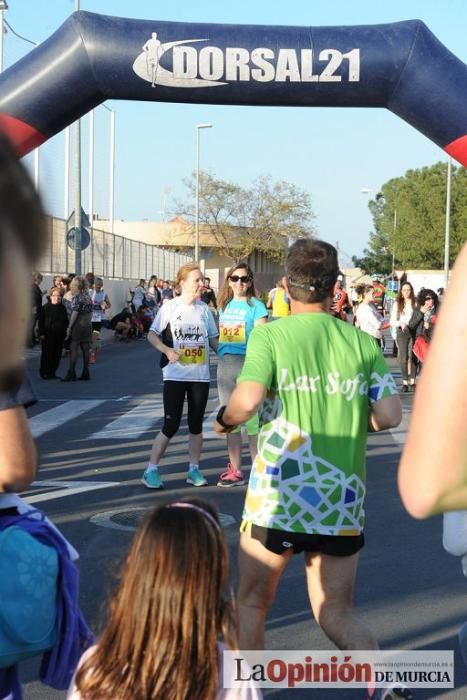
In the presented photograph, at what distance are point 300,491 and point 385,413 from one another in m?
0.44

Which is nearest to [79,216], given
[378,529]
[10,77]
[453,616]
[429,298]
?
[429,298]

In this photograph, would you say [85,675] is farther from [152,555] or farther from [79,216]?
[79,216]

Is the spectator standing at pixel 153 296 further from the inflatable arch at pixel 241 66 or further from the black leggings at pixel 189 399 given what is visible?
the black leggings at pixel 189 399

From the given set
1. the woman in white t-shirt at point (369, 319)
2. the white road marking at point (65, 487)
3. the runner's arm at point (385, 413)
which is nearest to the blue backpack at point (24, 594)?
the runner's arm at point (385, 413)

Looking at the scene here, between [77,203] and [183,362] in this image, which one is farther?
[77,203]

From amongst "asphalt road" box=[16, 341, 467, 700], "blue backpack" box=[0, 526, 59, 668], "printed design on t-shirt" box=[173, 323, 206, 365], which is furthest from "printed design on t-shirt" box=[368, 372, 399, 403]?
"printed design on t-shirt" box=[173, 323, 206, 365]

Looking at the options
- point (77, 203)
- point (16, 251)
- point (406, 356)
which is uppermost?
point (77, 203)

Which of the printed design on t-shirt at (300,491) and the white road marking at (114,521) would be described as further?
the white road marking at (114,521)

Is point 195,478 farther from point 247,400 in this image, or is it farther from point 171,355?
point 247,400

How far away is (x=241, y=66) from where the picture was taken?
32.3ft

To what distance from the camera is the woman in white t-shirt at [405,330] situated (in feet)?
57.4

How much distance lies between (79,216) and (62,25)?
1464 centimetres

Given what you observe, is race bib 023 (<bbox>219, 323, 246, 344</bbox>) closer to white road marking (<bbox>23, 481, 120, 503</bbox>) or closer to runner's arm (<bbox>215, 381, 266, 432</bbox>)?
white road marking (<bbox>23, 481, 120, 503</bbox>)

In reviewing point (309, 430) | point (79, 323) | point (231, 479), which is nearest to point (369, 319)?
point (79, 323)
